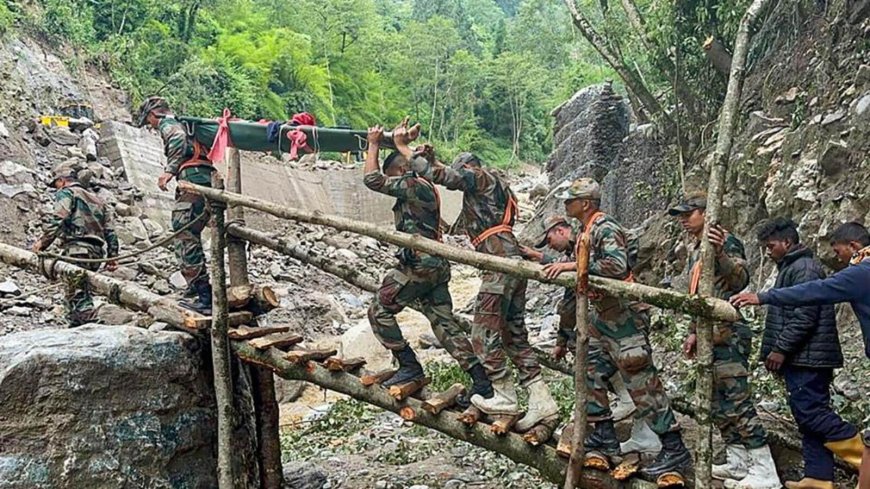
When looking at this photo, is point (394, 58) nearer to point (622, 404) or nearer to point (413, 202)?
point (413, 202)

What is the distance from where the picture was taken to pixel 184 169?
5.57m

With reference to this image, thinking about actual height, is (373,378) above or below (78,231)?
below

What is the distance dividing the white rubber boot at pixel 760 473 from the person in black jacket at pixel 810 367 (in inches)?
4.4

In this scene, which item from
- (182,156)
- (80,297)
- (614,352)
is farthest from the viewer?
(80,297)

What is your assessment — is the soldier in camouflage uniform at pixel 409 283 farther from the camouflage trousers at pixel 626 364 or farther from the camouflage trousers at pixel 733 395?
the camouflage trousers at pixel 733 395

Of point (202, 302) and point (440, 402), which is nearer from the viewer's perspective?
point (440, 402)

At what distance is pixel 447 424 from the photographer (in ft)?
12.5

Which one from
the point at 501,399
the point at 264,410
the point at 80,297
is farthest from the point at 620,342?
the point at 80,297

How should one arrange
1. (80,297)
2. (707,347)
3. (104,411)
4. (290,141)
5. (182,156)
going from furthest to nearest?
(80,297), (182,156), (290,141), (104,411), (707,347)

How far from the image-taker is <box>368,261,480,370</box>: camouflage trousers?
165 inches

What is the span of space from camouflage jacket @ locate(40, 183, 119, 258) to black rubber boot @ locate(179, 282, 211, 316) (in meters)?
1.54

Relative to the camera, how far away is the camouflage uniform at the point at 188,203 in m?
5.50

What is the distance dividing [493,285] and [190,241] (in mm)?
2785

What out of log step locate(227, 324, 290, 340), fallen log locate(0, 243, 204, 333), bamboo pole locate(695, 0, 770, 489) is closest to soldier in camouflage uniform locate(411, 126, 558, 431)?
bamboo pole locate(695, 0, 770, 489)
